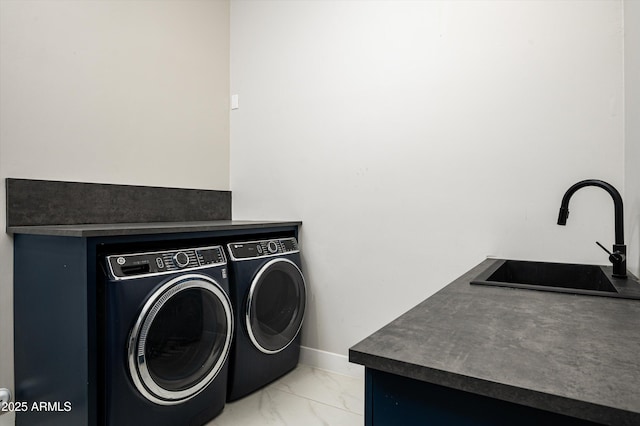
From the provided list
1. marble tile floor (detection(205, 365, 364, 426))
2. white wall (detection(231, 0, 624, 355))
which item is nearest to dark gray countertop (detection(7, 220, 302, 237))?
white wall (detection(231, 0, 624, 355))

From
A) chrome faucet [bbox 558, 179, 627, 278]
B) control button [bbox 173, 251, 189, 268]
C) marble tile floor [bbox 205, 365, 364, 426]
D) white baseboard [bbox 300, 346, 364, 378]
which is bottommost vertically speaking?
marble tile floor [bbox 205, 365, 364, 426]

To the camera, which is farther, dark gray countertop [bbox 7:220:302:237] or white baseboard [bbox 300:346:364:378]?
white baseboard [bbox 300:346:364:378]

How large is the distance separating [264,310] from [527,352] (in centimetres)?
173

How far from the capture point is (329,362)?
8.24 ft

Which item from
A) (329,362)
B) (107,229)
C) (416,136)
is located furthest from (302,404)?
(416,136)

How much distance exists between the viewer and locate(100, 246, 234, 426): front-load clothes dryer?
1477 mm

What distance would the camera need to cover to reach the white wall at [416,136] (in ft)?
5.84

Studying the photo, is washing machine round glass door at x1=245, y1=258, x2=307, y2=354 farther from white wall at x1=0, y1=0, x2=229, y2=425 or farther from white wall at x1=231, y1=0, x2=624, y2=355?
white wall at x1=0, y1=0, x2=229, y2=425

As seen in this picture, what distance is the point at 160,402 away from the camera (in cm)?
159

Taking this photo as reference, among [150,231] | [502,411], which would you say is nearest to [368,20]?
[150,231]

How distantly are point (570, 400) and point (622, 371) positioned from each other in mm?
160

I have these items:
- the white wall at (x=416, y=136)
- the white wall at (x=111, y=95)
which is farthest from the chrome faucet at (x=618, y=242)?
the white wall at (x=111, y=95)

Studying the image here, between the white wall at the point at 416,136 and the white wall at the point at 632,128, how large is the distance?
0.10 m

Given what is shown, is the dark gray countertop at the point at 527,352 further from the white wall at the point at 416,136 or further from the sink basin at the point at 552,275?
the white wall at the point at 416,136
